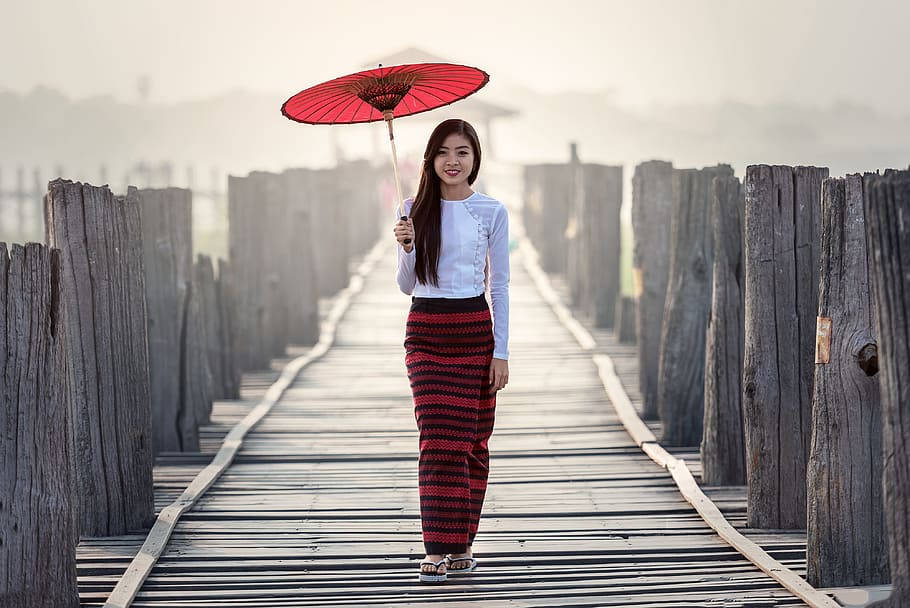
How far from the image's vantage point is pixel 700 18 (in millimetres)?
108750

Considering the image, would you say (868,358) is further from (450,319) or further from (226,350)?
(226,350)

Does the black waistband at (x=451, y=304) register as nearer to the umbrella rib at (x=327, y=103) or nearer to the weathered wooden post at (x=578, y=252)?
the umbrella rib at (x=327, y=103)

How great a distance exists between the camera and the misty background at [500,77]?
73188 millimetres

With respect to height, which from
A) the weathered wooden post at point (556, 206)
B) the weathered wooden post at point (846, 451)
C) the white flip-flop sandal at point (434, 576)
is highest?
the weathered wooden post at point (556, 206)

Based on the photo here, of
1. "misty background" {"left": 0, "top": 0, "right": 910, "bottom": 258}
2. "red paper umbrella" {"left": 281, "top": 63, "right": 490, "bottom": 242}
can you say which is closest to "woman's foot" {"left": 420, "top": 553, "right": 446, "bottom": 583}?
"red paper umbrella" {"left": 281, "top": 63, "right": 490, "bottom": 242}

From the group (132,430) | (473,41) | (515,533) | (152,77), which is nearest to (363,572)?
(515,533)

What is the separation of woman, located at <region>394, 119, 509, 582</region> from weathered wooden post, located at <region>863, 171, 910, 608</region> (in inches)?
63.2

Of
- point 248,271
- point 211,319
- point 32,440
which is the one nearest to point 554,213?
point 248,271

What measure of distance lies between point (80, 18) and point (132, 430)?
3580 inches

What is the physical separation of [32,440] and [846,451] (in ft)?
8.82

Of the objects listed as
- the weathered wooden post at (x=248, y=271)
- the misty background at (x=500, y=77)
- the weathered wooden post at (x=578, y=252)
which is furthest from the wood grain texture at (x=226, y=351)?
the misty background at (x=500, y=77)

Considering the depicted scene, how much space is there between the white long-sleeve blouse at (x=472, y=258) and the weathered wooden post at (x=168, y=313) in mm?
3079

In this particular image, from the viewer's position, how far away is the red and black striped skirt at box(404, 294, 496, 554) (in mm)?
5168

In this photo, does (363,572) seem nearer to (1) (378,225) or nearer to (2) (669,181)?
(2) (669,181)
